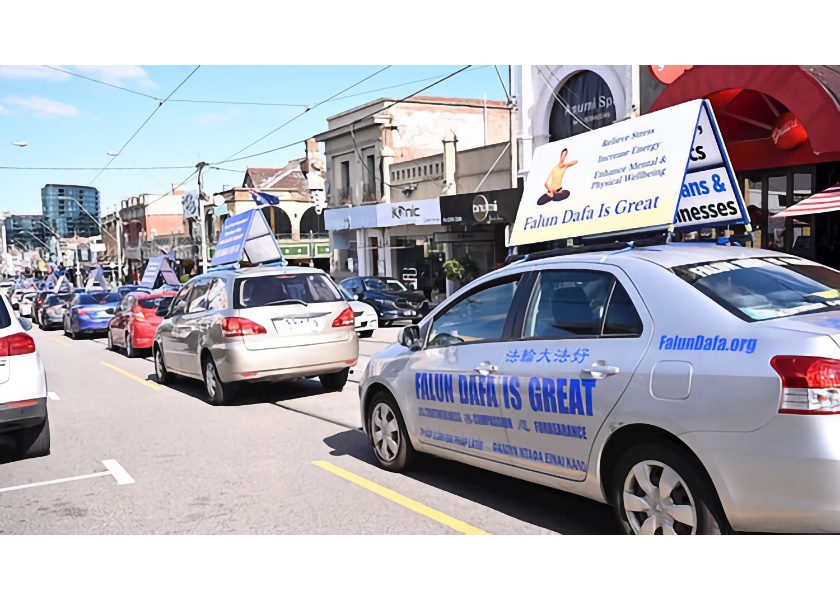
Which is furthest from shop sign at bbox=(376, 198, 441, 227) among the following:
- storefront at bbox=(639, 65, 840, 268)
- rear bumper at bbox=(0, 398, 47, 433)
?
rear bumper at bbox=(0, 398, 47, 433)

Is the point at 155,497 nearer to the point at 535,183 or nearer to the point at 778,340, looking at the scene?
the point at 535,183

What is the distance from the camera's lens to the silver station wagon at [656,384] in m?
3.64

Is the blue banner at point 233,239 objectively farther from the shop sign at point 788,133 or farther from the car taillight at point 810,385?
the car taillight at point 810,385

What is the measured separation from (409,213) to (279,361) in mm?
21993

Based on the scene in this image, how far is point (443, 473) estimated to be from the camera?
21.0ft

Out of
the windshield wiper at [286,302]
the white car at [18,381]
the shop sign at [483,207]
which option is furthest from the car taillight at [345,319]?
the shop sign at [483,207]

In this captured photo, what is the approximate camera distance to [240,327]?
969 centimetres

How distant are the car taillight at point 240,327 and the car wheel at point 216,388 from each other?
658 mm

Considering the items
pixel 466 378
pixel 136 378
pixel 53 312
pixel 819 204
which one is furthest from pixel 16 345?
pixel 53 312

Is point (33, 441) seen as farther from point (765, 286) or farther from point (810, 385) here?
point (810, 385)

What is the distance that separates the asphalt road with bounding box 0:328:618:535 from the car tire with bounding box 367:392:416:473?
0.12 meters

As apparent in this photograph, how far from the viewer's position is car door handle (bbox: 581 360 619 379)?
436 centimetres

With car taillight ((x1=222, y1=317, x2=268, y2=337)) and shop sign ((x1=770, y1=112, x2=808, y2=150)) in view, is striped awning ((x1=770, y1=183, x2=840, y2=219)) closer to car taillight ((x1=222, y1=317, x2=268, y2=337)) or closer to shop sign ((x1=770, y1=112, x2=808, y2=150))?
shop sign ((x1=770, y1=112, x2=808, y2=150))

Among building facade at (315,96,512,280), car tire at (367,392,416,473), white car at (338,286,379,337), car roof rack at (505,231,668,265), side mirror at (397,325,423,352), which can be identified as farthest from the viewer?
building facade at (315,96,512,280)
